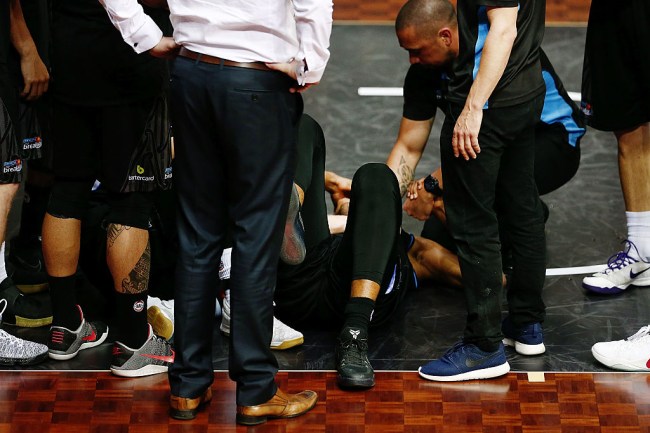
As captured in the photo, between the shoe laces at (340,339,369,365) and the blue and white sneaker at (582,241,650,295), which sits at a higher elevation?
the shoe laces at (340,339,369,365)

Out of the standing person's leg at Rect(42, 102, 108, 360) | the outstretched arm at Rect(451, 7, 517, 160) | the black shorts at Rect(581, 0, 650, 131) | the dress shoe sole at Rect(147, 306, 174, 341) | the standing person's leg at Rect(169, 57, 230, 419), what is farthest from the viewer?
the black shorts at Rect(581, 0, 650, 131)

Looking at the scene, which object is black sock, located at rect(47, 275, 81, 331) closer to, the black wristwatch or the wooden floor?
the wooden floor

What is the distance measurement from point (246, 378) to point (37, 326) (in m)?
1.03

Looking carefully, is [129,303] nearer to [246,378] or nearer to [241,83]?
[246,378]

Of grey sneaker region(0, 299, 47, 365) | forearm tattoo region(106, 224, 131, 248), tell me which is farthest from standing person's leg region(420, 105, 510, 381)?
grey sneaker region(0, 299, 47, 365)

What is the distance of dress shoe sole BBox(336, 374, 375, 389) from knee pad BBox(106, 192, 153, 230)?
79 centimetres

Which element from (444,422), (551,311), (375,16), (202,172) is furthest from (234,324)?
(375,16)

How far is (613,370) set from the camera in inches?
144

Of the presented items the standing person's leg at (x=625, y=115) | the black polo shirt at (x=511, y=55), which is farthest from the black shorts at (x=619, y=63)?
the black polo shirt at (x=511, y=55)

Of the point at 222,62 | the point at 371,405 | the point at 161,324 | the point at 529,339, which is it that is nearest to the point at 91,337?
the point at 161,324

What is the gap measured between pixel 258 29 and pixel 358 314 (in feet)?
3.42

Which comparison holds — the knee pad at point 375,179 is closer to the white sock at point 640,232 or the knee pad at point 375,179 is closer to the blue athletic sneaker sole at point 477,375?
the blue athletic sneaker sole at point 477,375

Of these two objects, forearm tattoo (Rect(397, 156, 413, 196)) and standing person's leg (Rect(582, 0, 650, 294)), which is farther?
forearm tattoo (Rect(397, 156, 413, 196))

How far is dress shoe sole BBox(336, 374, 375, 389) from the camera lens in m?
3.54
